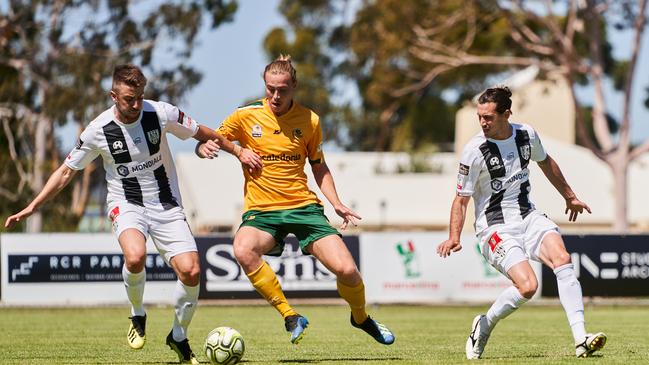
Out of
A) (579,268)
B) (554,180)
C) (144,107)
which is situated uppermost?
(144,107)

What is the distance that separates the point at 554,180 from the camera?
10.4m

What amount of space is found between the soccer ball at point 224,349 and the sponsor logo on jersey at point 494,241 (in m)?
2.27

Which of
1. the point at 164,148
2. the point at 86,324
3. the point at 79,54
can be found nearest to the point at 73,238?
the point at 86,324

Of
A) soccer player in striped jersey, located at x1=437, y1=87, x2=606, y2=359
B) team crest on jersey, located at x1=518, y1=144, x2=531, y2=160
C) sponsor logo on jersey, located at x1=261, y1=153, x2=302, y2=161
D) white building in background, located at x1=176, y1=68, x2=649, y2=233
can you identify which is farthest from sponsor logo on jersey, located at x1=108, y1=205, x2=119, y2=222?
white building in background, located at x1=176, y1=68, x2=649, y2=233

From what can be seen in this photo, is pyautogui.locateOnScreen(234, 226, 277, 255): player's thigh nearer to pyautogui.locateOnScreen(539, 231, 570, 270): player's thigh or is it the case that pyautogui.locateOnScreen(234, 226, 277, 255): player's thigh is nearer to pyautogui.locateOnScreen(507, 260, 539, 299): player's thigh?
pyautogui.locateOnScreen(507, 260, 539, 299): player's thigh

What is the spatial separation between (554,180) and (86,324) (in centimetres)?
884

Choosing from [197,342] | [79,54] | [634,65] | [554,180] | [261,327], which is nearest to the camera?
[554,180]

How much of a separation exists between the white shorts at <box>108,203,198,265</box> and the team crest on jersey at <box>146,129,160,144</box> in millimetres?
525

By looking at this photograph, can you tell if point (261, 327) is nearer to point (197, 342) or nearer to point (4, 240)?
point (197, 342)

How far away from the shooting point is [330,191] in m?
10.2

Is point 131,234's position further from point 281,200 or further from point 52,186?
point 281,200

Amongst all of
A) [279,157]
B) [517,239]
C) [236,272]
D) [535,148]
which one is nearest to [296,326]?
[279,157]

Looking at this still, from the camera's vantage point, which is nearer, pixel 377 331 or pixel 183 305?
pixel 183 305

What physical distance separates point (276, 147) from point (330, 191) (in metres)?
0.61
